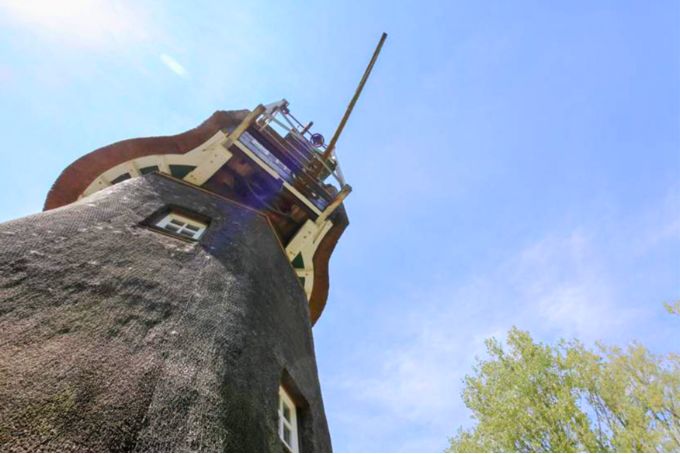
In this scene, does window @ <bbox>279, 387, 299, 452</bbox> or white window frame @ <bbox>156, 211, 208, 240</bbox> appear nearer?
window @ <bbox>279, 387, 299, 452</bbox>

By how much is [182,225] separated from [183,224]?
0.13 feet

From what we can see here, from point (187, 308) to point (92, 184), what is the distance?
567 cm

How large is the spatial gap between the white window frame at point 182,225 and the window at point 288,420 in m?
2.37

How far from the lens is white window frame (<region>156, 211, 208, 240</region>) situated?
17.0 feet

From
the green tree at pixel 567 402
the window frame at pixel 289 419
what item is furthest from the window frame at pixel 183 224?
the green tree at pixel 567 402

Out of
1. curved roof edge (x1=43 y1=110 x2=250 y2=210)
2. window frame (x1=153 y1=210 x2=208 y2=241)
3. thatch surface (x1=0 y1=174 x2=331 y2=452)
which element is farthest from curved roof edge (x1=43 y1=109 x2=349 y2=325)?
thatch surface (x1=0 y1=174 x2=331 y2=452)

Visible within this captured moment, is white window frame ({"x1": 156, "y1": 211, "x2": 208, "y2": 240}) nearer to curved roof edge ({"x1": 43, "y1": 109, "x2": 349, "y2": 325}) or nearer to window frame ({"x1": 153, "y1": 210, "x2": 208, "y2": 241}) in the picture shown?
window frame ({"x1": 153, "y1": 210, "x2": 208, "y2": 241})

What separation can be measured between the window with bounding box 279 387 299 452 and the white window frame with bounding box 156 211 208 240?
2.37 metres

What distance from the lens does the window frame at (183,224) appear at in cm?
518

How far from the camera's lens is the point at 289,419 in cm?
390

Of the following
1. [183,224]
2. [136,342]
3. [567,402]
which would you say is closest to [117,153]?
[183,224]

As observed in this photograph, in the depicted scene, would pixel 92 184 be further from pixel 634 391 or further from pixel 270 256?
pixel 634 391

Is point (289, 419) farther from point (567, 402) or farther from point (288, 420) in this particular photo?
point (567, 402)

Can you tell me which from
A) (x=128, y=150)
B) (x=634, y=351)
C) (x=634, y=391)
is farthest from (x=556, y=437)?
(x=128, y=150)
